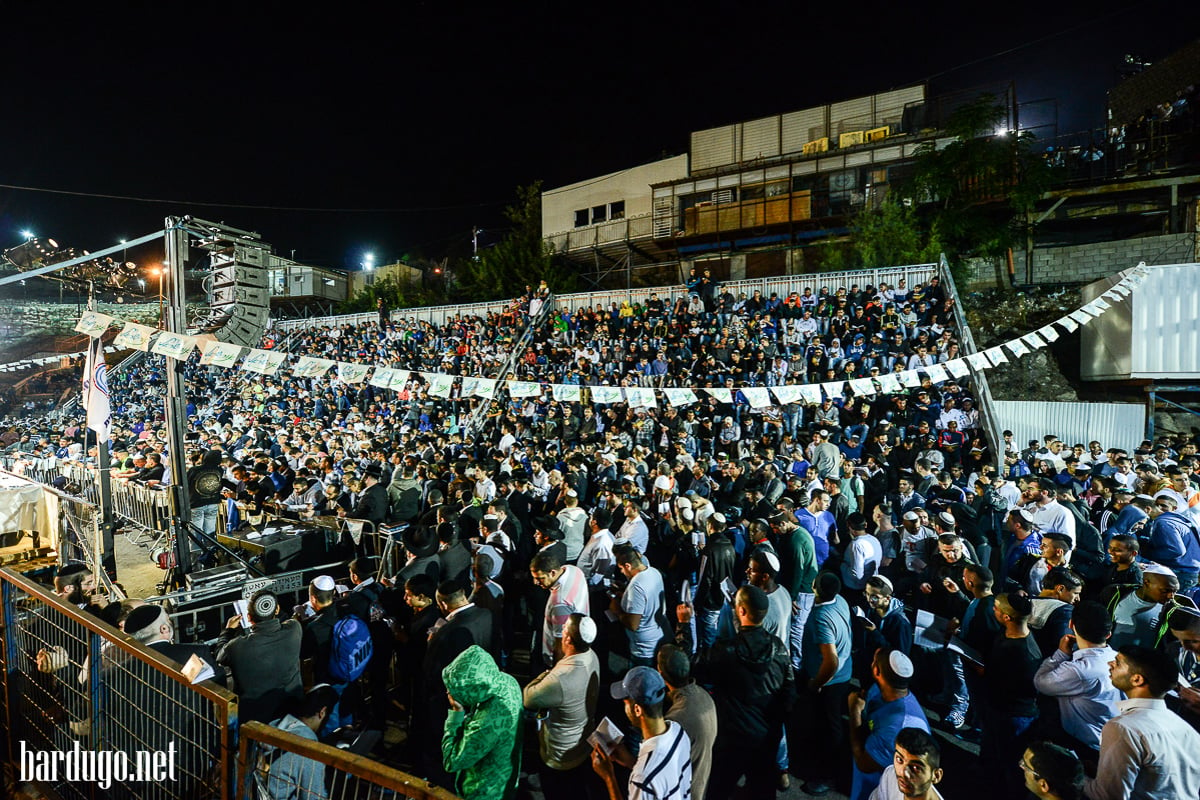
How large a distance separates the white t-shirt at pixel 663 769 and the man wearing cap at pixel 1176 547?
5087mm

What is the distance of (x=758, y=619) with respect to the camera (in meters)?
3.55

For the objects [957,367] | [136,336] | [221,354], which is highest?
[136,336]

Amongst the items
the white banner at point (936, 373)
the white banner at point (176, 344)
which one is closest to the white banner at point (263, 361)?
the white banner at point (176, 344)

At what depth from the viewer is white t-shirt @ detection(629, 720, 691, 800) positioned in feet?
8.45

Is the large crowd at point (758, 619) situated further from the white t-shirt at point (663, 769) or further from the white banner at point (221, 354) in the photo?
the white banner at point (221, 354)

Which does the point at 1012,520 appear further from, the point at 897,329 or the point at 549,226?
the point at 549,226

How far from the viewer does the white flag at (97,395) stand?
7422mm

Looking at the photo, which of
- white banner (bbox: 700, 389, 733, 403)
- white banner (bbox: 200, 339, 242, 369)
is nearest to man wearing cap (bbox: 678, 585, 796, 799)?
white banner (bbox: 700, 389, 733, 403)

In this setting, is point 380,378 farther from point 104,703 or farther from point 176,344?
point 104,703

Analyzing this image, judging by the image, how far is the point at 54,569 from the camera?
24.0 feet

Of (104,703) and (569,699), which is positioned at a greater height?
(104,703)

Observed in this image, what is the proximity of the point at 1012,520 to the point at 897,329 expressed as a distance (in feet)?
29.9

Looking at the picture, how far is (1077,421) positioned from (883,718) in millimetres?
14621

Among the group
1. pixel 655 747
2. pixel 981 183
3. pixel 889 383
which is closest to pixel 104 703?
pixel 655 747
